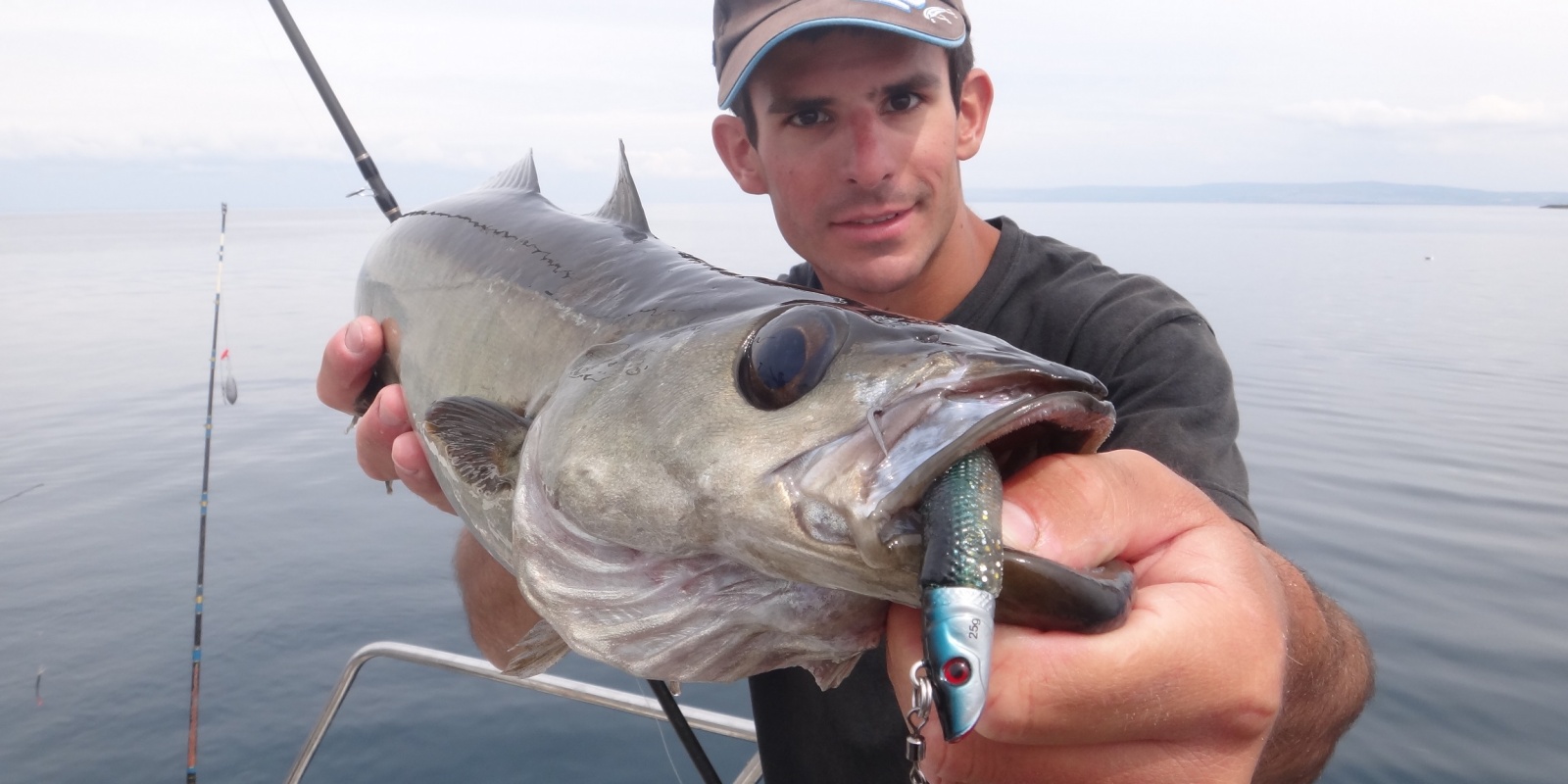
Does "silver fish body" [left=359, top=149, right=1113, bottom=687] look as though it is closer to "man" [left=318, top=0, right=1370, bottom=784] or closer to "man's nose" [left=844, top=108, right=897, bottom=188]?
"man" [left=318, top=0, right=1370, bottom=784]

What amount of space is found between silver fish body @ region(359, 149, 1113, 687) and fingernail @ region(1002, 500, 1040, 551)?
0.10 metres

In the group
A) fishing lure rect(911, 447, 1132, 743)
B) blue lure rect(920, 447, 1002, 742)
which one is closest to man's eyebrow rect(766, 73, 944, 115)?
fishing lure rect(911, 447, 1132, 743)

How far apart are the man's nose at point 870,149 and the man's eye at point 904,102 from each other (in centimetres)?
7

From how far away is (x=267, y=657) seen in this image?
8438 mm

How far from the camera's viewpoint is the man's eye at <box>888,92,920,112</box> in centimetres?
299

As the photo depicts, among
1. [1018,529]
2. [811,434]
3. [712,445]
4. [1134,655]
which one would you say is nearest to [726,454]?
[712,445]

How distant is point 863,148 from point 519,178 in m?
1.37

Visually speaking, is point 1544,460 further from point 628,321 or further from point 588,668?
point 628,321

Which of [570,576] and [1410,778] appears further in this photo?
[1410,778]

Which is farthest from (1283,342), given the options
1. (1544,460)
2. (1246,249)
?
(1246,249)

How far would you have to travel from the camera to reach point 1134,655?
1.11m

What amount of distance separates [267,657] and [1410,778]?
9.31m

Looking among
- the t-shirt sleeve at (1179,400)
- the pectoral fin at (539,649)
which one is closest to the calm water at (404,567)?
the pectoral fin at (539,649)

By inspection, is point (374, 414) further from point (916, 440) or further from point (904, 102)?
point (916, 440)
